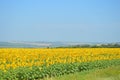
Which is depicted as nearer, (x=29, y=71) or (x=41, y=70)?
(x=29, y=71)

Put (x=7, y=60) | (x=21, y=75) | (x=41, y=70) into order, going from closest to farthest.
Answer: (x=21, y=75)
(x=41, y=70)
(x=7, y=60)

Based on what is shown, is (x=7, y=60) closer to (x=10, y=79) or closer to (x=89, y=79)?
(x=10, y=79)

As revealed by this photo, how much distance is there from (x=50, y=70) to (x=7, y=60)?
4.13m

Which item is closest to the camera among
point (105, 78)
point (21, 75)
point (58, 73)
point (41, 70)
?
point (105, 78)

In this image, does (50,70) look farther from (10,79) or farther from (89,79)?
(89,79)

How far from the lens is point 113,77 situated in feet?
52.1

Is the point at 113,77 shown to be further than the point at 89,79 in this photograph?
Yes

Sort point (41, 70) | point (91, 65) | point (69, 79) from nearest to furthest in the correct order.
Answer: point (69, 79) < point (41, 70) < point (91, 65)

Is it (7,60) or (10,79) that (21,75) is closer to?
(10,79)

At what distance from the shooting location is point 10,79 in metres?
16.1

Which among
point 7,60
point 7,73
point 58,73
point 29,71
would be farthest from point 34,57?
point 7,73

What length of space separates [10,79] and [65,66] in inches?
266

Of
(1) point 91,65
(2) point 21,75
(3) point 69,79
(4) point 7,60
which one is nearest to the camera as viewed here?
(3) point 69,79

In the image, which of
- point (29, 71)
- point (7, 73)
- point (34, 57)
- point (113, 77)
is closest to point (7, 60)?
point (34, 57)
